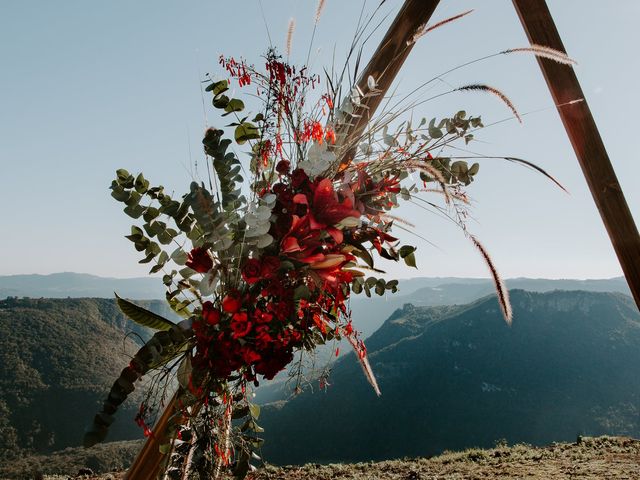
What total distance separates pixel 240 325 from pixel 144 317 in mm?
258

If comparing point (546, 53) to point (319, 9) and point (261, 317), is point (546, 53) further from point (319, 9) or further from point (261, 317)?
point (261, 317)

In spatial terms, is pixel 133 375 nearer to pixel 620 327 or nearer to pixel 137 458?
pixel 137 458

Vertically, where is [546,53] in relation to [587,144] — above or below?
above

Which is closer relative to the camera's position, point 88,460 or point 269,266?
point 269,266

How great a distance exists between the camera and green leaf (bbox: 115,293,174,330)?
929mm

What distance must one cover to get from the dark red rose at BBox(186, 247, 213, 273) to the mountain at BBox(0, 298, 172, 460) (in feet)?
129

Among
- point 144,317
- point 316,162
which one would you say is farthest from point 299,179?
point 144,317

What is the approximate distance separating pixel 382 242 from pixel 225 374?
43 centimetres

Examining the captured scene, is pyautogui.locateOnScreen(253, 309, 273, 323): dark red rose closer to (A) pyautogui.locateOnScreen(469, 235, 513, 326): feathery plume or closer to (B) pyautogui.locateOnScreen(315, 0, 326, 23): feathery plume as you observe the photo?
(A) pyautogui.locateOnScreen(469, 235, 513, 326): feathery plume

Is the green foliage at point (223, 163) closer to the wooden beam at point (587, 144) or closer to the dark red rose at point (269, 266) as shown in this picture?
the dark red rose at point (269, 266)

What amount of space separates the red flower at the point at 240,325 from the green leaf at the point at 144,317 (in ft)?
0.63

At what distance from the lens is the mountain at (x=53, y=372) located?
3856 centimetres

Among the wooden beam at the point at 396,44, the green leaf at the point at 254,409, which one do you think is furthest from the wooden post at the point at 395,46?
the green leaf at the point at 254,409

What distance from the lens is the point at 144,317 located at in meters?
0.94
